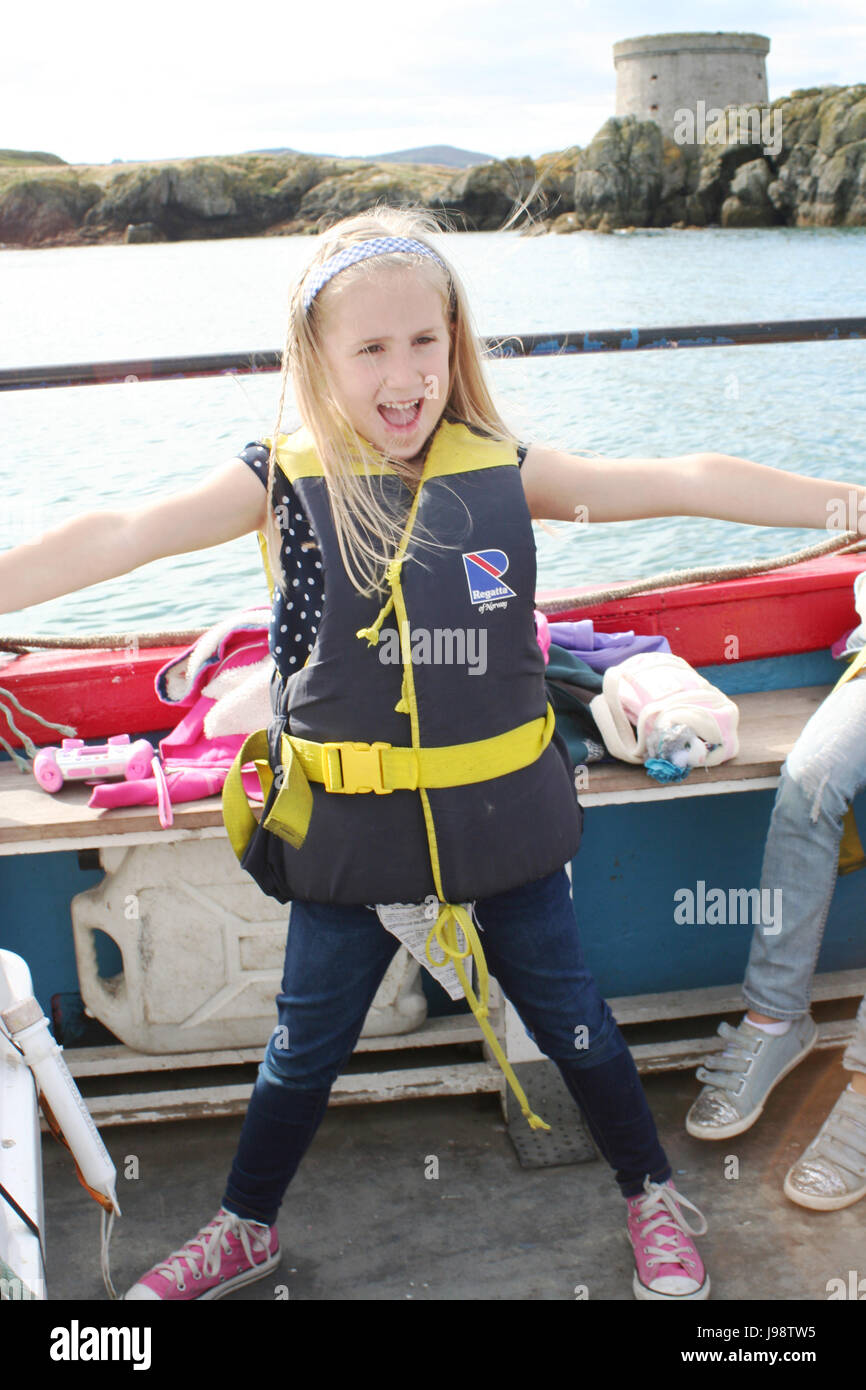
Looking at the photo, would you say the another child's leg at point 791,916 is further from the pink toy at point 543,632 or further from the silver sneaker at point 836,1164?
the pink toy at point 543,632

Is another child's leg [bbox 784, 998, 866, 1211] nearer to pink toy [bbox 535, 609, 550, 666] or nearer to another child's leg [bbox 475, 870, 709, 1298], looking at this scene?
another child's leg [bbox 475, 870, 709, 1298]

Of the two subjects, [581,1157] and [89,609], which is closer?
[581,1157]

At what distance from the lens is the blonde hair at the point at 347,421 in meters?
1.53

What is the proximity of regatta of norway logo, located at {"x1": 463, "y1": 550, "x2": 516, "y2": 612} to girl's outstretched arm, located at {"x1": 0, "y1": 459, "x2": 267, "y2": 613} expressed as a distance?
0.90 feet

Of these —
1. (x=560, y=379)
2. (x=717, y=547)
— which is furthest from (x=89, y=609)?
(x=560, y=379)

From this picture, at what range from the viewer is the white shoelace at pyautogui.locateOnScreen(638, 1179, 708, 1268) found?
188cm

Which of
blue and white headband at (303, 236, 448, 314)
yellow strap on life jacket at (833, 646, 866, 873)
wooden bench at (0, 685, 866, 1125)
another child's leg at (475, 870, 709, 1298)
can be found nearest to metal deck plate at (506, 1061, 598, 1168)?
wooden bench at (0, 685, 866, 1125)

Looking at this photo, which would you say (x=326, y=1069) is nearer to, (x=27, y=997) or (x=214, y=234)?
(x=27, y=997)

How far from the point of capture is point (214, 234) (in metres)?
33.7

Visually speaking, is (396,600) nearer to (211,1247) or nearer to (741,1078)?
(211,1247)

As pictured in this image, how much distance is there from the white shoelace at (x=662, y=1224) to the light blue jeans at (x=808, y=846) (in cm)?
43

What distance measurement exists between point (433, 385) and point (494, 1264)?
1371 mm

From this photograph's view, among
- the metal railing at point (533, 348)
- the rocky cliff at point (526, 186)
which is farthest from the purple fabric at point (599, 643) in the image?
the rocky cliff at point (526, 186)

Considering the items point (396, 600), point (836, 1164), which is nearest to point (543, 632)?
point (396, 600)
